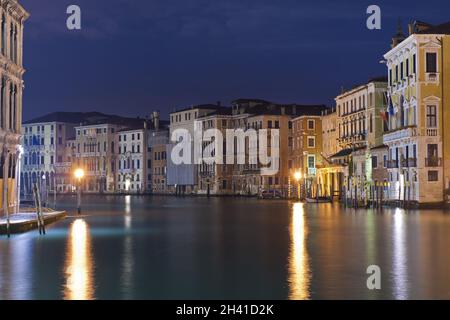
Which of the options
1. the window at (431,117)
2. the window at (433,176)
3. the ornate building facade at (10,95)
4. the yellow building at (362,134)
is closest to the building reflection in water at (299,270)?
the ornate building facade at (10,95)

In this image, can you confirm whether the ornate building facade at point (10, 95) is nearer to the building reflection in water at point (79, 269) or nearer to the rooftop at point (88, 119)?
the building reflection in water at point (79, 269)

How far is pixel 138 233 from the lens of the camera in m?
32.2

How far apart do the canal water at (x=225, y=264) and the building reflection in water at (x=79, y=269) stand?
20 mm

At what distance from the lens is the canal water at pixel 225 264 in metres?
15.1

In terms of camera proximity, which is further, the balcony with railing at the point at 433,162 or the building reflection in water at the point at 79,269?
the balcony with railing at the point at 433,162

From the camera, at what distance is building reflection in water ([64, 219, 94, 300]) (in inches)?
583

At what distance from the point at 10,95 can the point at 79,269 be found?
23.7m

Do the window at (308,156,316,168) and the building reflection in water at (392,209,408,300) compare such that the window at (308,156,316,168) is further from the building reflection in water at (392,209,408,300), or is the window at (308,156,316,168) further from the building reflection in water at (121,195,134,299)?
the building reflection in water at (121,195,134,299)

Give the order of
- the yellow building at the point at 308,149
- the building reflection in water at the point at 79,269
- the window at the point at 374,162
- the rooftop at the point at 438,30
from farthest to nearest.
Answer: the yellow building at the point at 308,149 → the window at the point at 374,162 → the rooftop at the point at 438,30 → the building reflection in water at the point at 79,269

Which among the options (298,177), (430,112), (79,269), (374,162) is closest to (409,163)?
(430,112)

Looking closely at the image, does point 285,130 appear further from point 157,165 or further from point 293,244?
point 293,244

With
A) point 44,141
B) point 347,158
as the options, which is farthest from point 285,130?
point 44,141

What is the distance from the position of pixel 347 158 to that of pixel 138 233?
54.3m

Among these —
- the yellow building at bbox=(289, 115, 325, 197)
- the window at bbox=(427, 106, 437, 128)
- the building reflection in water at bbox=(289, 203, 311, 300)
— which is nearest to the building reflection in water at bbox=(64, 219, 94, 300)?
the building reflection in water at bbox=(289, 203, 311, 300)
